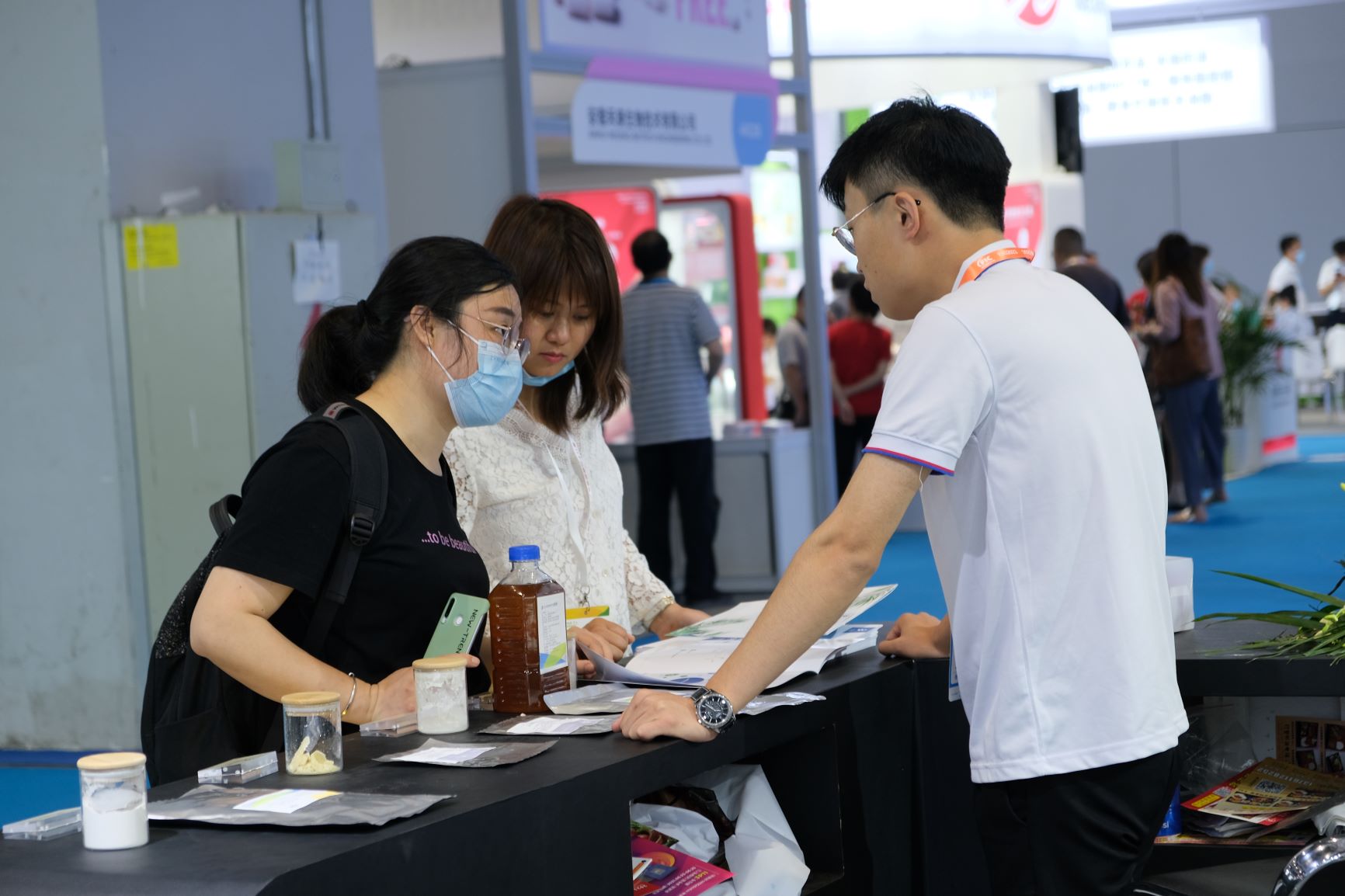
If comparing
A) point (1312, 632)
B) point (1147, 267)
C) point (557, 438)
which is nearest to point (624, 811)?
point (557, 438)

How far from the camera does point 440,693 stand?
6.07ft

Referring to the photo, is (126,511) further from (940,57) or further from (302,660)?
(940,57)

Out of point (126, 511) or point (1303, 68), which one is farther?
point (1303, 68)

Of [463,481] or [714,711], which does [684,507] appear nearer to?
[463,481]

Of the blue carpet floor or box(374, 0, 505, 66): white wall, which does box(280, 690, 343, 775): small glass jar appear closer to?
the blue carpet floor

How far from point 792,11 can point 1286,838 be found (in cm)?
597

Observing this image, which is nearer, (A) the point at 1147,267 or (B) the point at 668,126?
(B) the point at 668,126

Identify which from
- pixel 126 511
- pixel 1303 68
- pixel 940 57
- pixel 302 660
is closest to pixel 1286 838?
pixel 302 660

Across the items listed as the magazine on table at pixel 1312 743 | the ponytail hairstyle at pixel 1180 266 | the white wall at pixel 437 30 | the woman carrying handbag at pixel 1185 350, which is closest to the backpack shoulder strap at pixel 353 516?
the magazine on table at pixel 1312 743

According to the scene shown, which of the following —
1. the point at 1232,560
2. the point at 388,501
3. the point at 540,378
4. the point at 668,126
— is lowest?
the point at 1232,560

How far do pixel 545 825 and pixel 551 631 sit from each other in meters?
0.44

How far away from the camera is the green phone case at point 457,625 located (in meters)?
1.94

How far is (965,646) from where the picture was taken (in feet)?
5.83

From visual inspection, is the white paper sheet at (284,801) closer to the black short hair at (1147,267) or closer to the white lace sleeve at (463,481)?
the white lace sleeve at (463,481)
